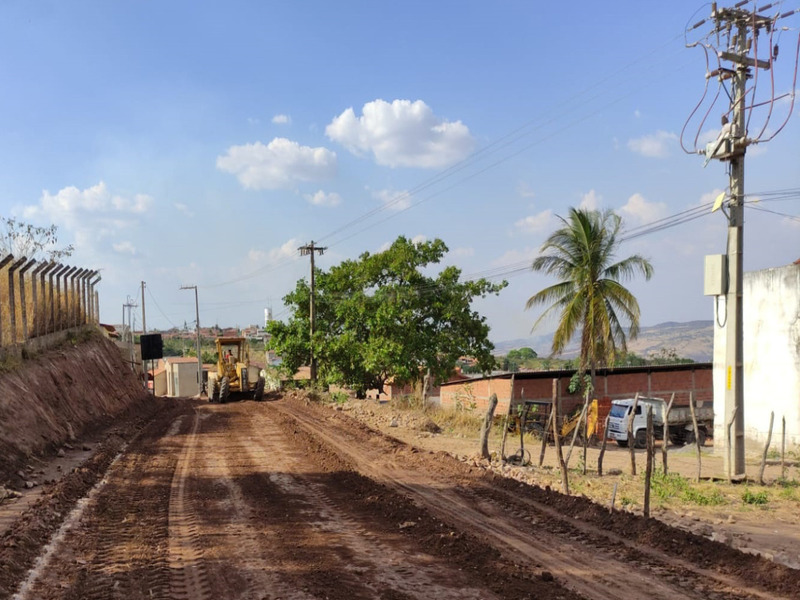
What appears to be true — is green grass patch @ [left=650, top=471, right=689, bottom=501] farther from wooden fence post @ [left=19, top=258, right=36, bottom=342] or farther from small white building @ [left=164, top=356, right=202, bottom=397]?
small white building @ [left=164, top=356, right=202, bottom=397]

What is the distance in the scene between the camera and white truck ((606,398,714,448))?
2542cm

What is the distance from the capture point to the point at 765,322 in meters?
18.8

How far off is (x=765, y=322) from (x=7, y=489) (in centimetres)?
1876

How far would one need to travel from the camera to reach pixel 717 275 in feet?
43.2

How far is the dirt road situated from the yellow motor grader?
57.8ft

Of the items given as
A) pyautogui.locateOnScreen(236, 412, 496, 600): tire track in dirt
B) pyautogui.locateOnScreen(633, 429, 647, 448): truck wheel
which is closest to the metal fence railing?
pyautogui.locateOnScreen(236, 412, 496, 600): tire track in dirt

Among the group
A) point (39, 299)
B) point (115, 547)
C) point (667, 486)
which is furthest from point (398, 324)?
point (115, 547)

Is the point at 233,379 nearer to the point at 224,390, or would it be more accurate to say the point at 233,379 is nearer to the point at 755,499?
the point at 224,390

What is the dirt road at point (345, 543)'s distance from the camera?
19.9 feet

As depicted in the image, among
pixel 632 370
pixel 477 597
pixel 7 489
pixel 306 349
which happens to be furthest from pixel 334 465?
pixel 632 370

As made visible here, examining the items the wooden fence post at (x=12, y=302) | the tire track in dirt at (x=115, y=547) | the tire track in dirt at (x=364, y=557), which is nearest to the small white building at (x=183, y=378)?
the wooden fence post at (x=12, y=302)

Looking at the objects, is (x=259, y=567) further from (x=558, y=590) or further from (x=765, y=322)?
(x=765, y=322)

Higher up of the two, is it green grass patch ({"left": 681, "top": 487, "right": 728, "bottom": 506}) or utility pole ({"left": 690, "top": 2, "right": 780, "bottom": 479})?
utility pole ({"left": 690, "top": 2, "right": 780, "bottom": 479})

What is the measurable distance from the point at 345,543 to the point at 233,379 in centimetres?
2398
